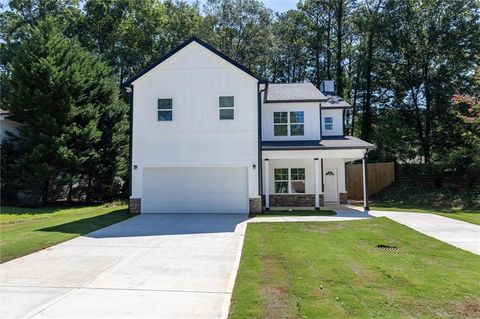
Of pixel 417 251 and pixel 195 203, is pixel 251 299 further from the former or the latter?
pixel 195 203

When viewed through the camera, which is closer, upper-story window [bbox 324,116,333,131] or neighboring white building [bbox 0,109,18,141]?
neighboring white building [bbox 0,109,18,141]

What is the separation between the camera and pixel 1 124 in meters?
19.5

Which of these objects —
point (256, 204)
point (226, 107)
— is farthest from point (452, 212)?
point (226, 107)

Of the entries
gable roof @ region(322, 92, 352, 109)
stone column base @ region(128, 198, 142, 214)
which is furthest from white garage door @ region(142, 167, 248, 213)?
gable roof @ region(322, 92, 352, 109)

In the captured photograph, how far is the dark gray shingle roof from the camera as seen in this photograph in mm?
16891

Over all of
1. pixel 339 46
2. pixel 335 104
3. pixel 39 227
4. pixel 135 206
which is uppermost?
pixel 339 46

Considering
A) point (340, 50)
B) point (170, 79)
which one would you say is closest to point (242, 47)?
point (340, 50)

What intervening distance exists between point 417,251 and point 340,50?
27.0 m

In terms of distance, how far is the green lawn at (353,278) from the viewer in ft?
16.5

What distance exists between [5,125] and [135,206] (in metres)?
9.24

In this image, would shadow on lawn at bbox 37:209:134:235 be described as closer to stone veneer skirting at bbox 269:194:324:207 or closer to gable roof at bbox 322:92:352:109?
stone veneer skirting at bbox 269:194:324:207

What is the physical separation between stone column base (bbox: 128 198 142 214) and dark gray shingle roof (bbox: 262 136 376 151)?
240 inches

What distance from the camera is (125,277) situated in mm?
6574

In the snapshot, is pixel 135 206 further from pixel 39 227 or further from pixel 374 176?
pixel 374 176
